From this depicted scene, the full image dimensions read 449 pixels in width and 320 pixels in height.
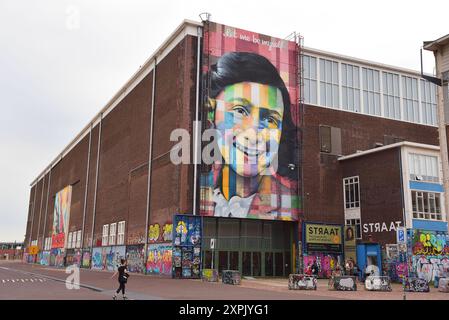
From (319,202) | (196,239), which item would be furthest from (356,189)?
(196,239)

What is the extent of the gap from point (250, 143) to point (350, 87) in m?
14.4

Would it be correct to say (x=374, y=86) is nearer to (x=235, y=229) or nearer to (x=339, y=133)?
(x=339, y=133)

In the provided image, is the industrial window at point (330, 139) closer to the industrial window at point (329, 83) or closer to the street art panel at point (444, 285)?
the industrial window at point (329, 83)

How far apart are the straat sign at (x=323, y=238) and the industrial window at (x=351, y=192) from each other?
2649 mm

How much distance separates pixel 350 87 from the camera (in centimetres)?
5331

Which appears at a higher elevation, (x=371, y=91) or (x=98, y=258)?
(x=371, y=91)

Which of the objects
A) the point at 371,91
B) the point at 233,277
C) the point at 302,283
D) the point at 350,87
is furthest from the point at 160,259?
the point at 371,91

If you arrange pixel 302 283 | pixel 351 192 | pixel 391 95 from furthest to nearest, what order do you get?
pixel 391 95, pixel 351 192, pixel 302 283

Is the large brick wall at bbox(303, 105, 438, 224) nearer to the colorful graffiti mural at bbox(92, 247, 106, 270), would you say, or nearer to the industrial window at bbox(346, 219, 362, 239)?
the industrial window at bbox(346, 219, 362, 239)

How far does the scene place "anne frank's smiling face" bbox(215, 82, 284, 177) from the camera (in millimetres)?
45250

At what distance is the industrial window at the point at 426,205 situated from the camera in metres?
42.9

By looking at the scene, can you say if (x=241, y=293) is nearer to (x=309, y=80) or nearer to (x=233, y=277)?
(x=233, y=277)

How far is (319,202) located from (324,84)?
481 inches

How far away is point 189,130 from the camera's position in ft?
145
